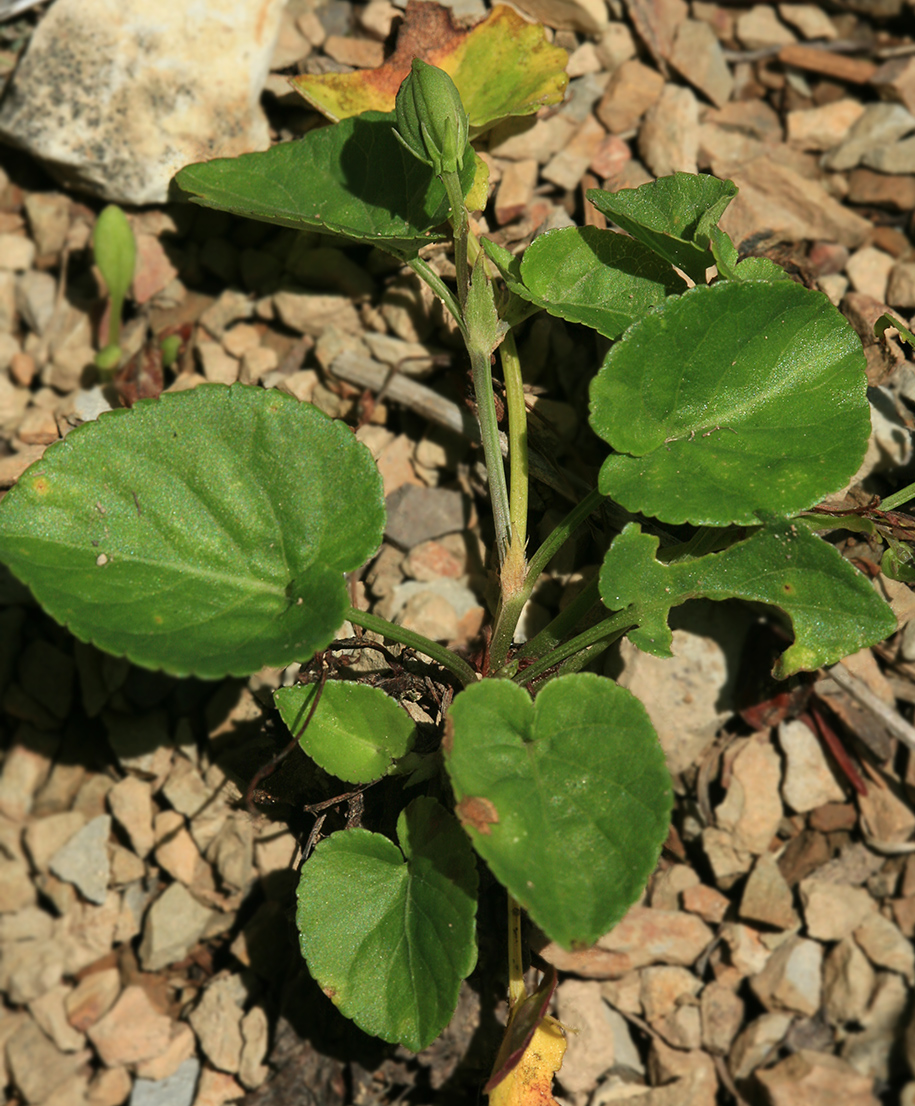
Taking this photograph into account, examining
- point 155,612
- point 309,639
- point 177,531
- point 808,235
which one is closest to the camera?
point 309,639

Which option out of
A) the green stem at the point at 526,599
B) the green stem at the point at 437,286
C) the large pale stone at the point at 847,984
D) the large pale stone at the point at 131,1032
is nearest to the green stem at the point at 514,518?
the green stem at the point at 526,599

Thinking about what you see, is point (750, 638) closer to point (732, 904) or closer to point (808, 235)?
point (732, 904)

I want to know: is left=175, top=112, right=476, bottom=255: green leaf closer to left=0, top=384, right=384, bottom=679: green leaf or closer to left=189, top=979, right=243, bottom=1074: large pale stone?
left=0, top=384, right=384, bottom=679: green leaf

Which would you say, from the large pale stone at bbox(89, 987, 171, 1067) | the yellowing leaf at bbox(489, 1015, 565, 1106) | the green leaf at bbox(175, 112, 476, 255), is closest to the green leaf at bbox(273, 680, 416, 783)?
the yellowing leaf at bbox(489, 1015, 565, 1106)

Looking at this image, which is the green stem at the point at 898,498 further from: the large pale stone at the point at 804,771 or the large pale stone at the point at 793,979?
the large pale stone at the point at 793,979

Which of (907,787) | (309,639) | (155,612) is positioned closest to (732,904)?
(907,787)

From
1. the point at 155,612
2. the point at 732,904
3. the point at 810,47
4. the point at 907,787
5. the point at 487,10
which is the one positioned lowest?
the point at 732,904

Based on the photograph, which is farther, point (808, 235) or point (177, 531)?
point (808, 235)
